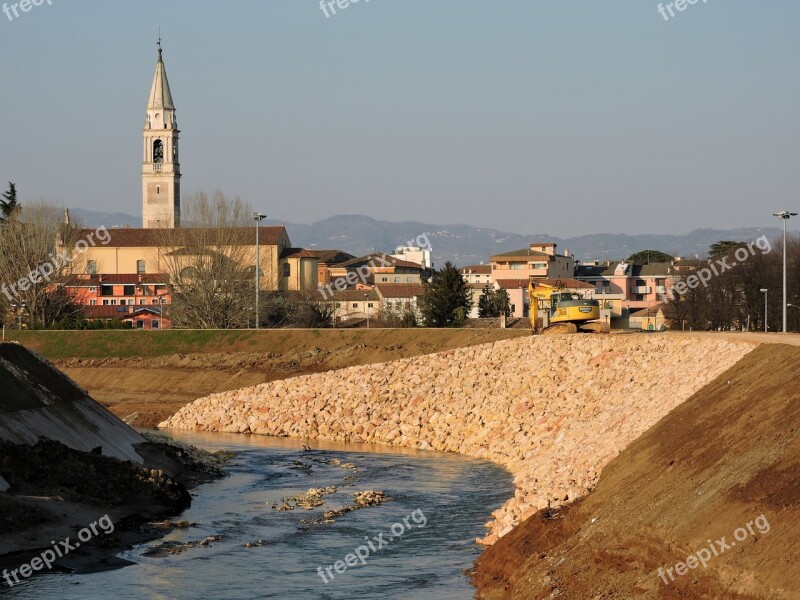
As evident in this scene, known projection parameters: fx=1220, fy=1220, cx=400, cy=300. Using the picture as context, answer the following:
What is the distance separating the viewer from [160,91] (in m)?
165

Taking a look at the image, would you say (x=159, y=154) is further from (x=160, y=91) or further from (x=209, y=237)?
(x=209, y=237)

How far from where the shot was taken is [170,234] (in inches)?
3895

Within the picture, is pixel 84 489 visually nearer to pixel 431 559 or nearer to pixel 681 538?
pixel 431 559

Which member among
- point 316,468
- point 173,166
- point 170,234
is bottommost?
point 316,468

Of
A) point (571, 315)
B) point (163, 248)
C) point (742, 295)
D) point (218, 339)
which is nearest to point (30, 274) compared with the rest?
point (163, 248)

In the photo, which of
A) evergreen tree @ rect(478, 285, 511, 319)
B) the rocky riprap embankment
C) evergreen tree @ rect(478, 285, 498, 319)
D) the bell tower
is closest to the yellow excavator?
the rocky riprap embankment

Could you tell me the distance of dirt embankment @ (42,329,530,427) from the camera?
64625mm

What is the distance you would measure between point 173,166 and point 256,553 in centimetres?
14221

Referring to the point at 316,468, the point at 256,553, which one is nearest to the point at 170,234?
the point at 316,468

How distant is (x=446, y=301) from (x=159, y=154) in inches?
3268

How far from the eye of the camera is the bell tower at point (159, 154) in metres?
164

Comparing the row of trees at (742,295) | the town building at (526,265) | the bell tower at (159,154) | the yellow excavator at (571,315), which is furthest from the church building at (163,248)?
the row of trees at (742,295)

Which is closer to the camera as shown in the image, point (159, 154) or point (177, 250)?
point (177, 250)

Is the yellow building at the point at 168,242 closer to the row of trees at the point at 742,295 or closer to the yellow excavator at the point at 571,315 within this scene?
the row of trees at the point at 742,295
